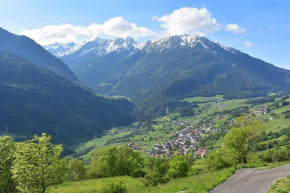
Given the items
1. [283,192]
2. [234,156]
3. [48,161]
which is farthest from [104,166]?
[283,192]

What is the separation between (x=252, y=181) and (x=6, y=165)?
30813mm

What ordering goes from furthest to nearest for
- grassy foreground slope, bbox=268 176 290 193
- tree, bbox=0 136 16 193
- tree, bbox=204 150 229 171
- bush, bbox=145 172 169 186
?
tree, bbox=204 150 229 171, bush, bbox=145 172 169 186, tree, bbox=0 136 16 193, grassy foreground slope, bbox=268 176 290 193

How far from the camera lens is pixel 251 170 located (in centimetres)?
2684

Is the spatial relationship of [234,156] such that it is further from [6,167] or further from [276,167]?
[6,167]

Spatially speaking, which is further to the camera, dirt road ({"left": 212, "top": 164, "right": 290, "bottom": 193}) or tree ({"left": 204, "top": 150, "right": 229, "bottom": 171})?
tree ({"left": 204, "top": 150, "right": 229, "bottom": 171})

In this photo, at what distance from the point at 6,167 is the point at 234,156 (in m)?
45.4

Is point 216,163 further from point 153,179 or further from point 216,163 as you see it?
point 153,179

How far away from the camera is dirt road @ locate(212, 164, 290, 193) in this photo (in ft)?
69.8

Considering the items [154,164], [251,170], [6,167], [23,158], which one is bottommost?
[154,164]

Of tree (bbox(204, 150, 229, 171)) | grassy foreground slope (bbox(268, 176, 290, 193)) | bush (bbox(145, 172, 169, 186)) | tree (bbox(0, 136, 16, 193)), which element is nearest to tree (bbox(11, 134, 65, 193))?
tree (bbox(0, 136, 16, 193))

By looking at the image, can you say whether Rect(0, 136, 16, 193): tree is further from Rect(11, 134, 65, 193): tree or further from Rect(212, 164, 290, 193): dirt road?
Rect(212, 164, 290, 193): dirt road

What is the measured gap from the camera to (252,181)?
75.4 feet

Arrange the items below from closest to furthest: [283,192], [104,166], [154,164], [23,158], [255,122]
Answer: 1. [283,192]
2. [23,158]
3. [154,164]
4. [255,122]
5. [104,166]

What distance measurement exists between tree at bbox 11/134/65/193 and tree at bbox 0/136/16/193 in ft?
8.79
